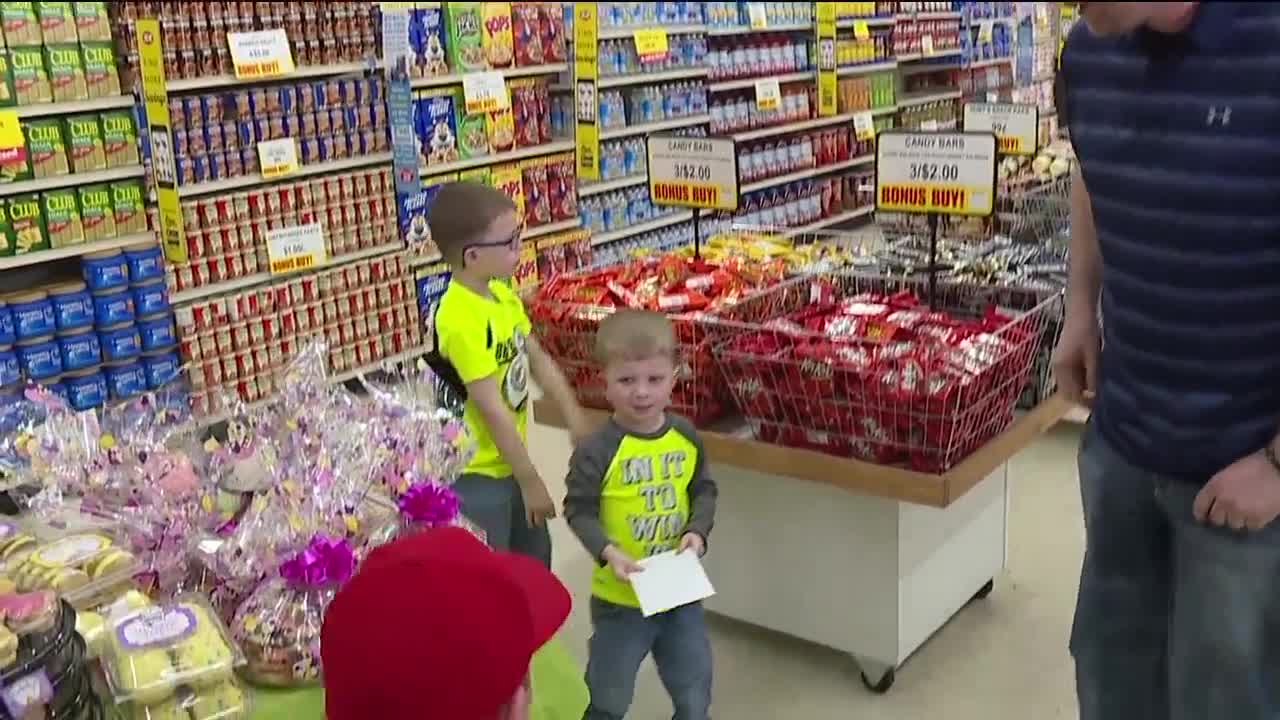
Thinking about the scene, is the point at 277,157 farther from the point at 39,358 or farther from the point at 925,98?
the point at 925,98

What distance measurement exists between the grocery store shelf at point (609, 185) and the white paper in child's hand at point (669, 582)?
4.08 meters

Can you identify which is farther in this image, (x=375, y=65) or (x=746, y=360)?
(x=375, y=65)

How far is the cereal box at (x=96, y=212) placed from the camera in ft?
13.8

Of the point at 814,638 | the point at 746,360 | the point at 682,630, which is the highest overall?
the point at 746,360

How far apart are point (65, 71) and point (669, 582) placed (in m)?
3.21

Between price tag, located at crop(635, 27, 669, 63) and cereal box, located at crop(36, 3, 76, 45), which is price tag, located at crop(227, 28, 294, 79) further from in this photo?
price tag, located at crop(635, 27, 669, 63)

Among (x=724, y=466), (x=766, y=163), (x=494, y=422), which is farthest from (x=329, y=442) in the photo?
(x=766, y=163)

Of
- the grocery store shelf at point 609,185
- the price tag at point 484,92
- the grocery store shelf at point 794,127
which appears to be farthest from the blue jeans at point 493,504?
the grocery store shelf at point 794,127

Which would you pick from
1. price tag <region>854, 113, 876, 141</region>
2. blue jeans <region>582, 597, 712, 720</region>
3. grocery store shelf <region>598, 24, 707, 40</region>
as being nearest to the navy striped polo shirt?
blue jeans <region>582, 597, 712, 720</region>

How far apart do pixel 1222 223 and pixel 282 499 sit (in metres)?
1.38

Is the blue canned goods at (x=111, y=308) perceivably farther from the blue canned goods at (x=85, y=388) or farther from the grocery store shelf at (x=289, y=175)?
the grocery store shelf at (x=289, y=175)

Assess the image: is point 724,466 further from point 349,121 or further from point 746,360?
point 349,121

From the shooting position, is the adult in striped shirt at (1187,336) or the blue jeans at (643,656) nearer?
the adult in striped shirt at (1187,336)

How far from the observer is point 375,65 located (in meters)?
5.04
